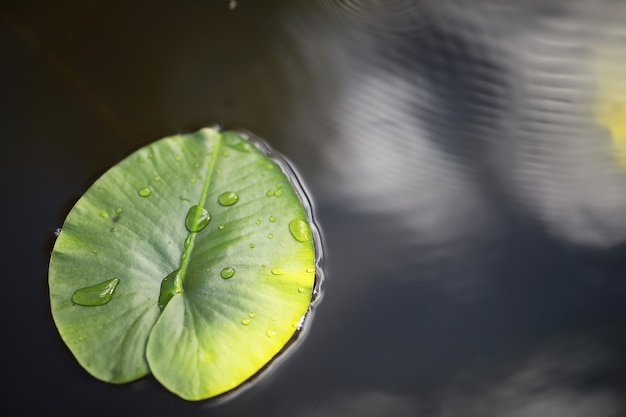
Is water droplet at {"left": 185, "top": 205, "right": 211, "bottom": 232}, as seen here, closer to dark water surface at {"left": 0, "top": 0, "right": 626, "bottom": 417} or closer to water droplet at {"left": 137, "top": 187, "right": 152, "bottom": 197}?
water droplet at {"left": 137, "top": 187, "right": 152, "bottom": 197}

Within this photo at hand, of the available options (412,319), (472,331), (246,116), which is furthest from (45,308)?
(472,331)

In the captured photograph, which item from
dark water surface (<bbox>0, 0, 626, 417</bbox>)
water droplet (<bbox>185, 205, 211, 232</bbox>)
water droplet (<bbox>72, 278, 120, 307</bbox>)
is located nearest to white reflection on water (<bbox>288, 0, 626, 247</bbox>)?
dark water surface (<bbox>0, 0, 626, 417</bbox>)

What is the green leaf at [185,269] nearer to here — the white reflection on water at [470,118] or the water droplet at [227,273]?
the water droplet at [227,273]

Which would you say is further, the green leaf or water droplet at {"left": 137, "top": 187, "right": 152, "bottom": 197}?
water droplet at {"left": 137, "top": 187, "right": 152, "bottom": 197}

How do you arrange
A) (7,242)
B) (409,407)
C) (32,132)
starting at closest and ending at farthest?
(409,407) → (7,242) → (32,132)

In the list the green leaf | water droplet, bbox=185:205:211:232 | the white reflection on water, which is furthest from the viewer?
the white reflection on water

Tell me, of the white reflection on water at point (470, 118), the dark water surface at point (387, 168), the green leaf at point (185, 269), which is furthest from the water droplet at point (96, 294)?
the white reflection on water at point (470, 118)

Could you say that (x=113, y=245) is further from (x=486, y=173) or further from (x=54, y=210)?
(x=486, y=173)
